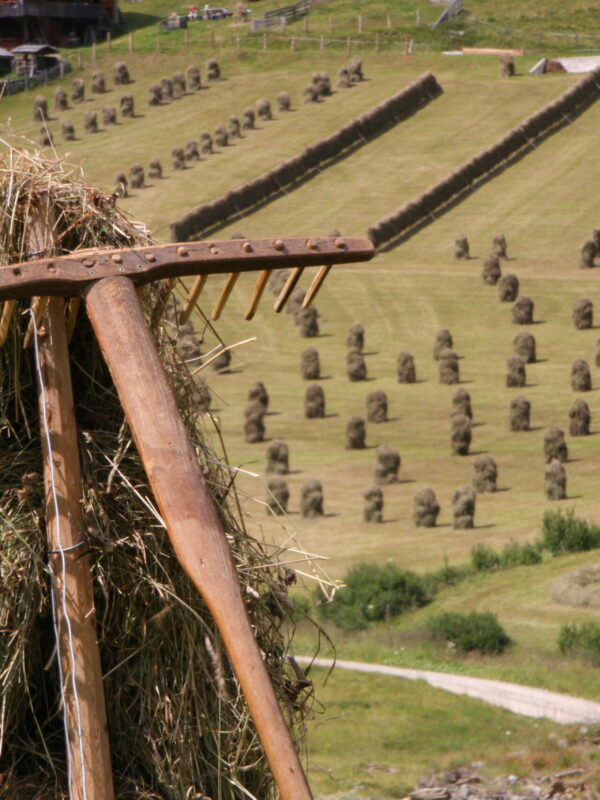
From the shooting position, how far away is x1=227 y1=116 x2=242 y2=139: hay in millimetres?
71438

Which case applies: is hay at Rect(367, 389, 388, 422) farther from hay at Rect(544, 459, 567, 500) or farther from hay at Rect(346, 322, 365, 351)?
hay at Rect(544, 459, 567, 500)

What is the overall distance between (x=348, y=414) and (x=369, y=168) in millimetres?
25727

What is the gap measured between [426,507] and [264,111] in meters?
45.4

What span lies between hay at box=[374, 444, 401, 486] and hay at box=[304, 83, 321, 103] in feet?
139

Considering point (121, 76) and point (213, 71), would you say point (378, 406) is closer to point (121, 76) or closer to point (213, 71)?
point (213, 71)

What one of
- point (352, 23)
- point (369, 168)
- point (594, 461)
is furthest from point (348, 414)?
point (352, 23)

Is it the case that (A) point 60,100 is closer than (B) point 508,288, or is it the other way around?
(B) point 508,288

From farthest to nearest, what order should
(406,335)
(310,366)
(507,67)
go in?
(507,67)
(406,335)
(310,366)

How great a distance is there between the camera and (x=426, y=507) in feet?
104

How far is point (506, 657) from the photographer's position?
24297mm

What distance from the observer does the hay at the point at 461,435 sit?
36.6 metres

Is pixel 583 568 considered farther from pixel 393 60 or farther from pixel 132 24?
pixel 132 24

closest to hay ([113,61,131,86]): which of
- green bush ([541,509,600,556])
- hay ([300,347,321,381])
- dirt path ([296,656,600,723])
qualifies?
hay ([300,347,321,381])

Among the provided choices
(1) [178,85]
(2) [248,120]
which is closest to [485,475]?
(2) [248,120]
